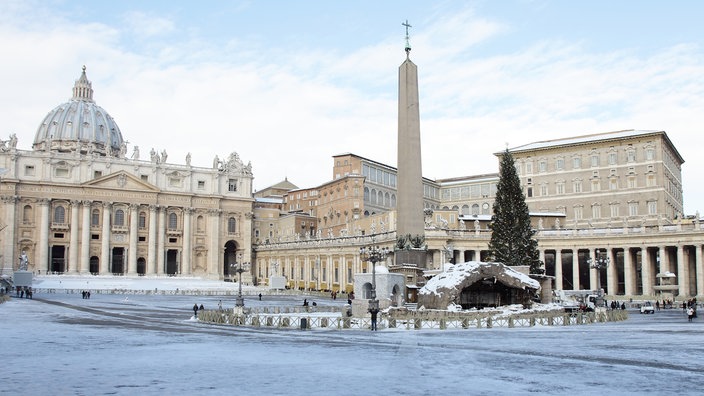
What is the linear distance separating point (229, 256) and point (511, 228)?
71970 millimetres

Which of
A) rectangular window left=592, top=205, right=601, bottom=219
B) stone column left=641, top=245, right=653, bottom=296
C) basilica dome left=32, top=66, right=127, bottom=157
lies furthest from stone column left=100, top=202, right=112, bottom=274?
stone column left=641, top=245, right=653, bottom=296

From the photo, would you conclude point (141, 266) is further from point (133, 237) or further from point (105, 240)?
point (105, 240)

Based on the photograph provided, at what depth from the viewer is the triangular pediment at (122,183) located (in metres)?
98.6

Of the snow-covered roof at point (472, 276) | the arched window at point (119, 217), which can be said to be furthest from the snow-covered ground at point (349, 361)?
the arched window at point (119, 217)

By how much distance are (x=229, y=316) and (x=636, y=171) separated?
57825 millimetres

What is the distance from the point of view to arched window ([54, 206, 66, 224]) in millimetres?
97125

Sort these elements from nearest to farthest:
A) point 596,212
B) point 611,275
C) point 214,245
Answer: point 611,275
point 596,212
point 214,245

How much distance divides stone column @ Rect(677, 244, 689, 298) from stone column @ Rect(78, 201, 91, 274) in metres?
73.5

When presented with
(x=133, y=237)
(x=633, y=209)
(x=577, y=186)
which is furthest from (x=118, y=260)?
A: (x=633, y=209)

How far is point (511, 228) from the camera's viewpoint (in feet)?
162

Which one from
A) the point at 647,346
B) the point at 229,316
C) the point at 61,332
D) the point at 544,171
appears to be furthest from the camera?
the point at 544,171

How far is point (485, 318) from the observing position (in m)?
30.0

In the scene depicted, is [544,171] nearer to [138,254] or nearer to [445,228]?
[445,228]

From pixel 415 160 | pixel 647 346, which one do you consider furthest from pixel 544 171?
pixel 647 346
